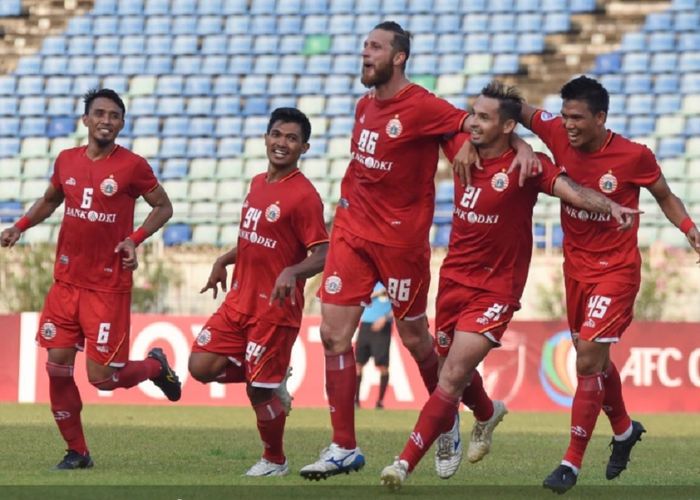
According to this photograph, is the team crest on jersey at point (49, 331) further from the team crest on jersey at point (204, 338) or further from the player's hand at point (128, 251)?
the team crest on jersey at point (204, 338)

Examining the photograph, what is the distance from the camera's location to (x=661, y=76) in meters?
28.2

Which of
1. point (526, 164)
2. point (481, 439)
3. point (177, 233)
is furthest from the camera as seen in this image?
point (177, 233)

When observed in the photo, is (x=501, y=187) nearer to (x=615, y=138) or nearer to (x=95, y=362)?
(x=615, y=138)

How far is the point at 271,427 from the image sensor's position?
389 inches

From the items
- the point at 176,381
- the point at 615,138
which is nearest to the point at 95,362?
the point at 176,381

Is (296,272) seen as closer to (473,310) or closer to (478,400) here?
(473,310)

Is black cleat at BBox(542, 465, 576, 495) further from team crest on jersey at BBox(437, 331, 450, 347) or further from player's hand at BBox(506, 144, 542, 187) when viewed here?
player's hand at BBox(506, 144, 542, 187)

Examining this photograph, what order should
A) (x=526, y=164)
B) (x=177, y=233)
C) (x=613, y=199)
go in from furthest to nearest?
(x=177, y=233), (x=613, y=199), (x=526, y=164)

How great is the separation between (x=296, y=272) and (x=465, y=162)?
1.32 meters

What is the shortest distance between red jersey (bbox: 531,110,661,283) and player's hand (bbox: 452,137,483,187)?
2.19 feet

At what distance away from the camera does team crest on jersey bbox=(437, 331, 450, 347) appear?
31.2 ft

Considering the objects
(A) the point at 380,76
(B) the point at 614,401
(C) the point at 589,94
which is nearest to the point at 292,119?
(A) the point at 380,76

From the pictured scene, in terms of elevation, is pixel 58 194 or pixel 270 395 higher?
pixel 58 194

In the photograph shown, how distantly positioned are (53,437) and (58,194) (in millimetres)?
3536
